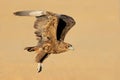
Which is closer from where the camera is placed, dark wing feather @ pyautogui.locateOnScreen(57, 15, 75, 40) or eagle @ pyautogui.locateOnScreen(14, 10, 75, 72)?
eagle @ pyautogui.locateOnScreen(14, 10, 75, 72)

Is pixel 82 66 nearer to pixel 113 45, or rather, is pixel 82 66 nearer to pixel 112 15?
pixel 113 45

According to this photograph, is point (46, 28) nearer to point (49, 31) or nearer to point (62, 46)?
point (49, 31)

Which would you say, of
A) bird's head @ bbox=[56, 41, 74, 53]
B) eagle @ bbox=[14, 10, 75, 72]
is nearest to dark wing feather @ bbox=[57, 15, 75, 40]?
eagle @ bbox=[14, 10, 75, 72]

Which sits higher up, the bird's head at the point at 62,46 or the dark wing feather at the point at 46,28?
the dark wing feather at the point at 46,28

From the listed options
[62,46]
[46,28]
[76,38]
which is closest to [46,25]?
[46,28]

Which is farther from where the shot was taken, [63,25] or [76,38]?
[76,38]

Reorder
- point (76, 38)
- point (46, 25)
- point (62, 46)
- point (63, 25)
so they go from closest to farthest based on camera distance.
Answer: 1. point (46, 25)
2. point (63, 25)
3. point (62, 46)
4. point (76, 38)

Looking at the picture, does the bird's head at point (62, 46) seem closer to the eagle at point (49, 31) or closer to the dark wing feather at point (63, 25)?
the eagle at point (49, 31)

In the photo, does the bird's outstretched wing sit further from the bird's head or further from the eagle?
the bird's head

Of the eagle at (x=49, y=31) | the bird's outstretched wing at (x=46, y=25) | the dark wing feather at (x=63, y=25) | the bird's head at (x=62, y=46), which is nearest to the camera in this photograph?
the bird's outstretched wing at (x=46, y=25)

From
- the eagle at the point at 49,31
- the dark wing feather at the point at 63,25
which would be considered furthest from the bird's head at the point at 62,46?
the dark wing feather at the point at 63,25
